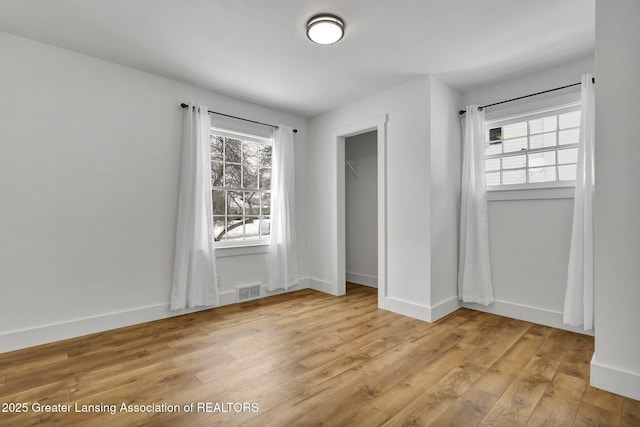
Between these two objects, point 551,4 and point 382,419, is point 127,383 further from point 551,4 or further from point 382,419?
point 551,4

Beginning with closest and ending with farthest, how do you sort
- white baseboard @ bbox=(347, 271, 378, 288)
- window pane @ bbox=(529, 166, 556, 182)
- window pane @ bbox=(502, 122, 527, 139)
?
window pane @ bbox=(529, 166, 556, 182), window pane @ bbox=(502, 122, 527, 139), white baseboard @ bbox=(347, 271, 378, 288)

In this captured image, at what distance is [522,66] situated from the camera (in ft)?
10.0

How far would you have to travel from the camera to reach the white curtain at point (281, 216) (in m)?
4.21

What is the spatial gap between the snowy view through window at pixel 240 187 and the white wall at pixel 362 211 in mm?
1590

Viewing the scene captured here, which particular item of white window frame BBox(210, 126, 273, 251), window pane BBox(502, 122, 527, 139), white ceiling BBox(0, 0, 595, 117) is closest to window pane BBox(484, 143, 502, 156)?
window pane BBox(502, 122, 527, 139)

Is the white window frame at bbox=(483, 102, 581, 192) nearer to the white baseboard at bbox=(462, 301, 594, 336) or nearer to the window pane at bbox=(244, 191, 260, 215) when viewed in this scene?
the white baseboard at bbox=(462, 301, 594, 336)

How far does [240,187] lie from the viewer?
405 cm

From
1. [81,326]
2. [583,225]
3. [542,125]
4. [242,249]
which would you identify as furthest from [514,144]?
[81,326]

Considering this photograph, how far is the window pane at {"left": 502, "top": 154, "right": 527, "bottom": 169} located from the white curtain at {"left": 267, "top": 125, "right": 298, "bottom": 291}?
8.88 ft

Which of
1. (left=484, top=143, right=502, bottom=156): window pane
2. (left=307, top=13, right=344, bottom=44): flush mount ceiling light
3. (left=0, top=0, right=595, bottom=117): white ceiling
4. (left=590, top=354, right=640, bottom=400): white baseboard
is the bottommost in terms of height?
(left=590, top=354, right=640, bottom=400): white baseboard

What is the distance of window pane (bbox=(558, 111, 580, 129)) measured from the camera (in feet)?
9.78

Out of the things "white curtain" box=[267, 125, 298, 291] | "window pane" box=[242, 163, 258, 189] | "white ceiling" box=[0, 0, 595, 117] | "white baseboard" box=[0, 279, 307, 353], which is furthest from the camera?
"white curtain" box=[267, 125, 298, 291]

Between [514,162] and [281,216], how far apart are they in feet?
9.57

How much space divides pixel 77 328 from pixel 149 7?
2.81 m
